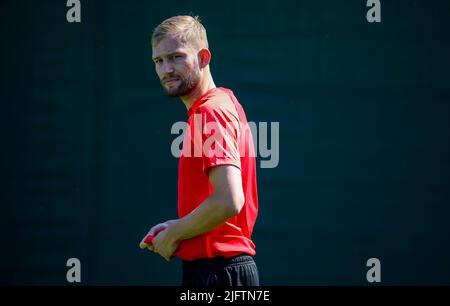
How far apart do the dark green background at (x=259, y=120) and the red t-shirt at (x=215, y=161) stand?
1.82m

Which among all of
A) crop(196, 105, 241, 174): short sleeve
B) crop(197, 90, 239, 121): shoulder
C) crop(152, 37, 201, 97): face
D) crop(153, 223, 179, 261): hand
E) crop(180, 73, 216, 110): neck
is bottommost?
crop(153, 223, 179, 261): hand

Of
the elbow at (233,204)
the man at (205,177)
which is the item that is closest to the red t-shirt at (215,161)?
the man at (205,177)

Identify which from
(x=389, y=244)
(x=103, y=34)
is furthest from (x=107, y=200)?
(x=389, y=244)

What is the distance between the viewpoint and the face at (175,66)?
7.76 ft

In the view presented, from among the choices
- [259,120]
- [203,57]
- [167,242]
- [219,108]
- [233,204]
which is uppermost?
[203,57]

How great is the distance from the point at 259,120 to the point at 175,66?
1.83m

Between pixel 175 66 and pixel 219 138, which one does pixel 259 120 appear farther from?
pixel 219 138

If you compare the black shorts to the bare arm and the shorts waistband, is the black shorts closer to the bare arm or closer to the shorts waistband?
the shorts waistband

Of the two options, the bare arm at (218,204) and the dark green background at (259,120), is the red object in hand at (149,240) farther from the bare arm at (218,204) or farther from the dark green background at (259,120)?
the dark green background at (259,120)

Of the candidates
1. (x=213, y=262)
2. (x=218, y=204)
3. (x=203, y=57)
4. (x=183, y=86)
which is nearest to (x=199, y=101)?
(x=183, y=86)

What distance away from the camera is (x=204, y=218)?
2127mm

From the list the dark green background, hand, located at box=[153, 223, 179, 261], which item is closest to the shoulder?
hand, located at box=[153, 223, 179, 261]

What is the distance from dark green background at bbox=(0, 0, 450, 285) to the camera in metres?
4.14
